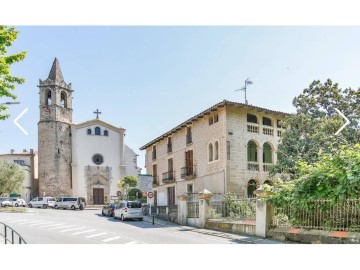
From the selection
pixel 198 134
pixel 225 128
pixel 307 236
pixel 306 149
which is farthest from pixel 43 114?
pixel 307 236

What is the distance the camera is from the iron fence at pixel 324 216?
10.6m

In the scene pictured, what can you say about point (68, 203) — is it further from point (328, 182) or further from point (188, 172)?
point (328, 182)

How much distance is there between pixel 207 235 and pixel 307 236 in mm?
4453

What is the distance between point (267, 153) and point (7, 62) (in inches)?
673

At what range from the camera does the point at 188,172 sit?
86.1ft

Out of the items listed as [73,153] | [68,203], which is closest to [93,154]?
[73,153]

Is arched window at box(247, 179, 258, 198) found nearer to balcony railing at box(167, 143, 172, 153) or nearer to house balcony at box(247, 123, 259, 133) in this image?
house balcony at box(247, 123, 259, 133)

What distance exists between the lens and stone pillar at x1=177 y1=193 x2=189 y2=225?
64.3 feet

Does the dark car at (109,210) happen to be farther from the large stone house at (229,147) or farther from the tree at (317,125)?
the tree at (317,125)

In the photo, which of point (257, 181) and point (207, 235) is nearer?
point (207, 235)

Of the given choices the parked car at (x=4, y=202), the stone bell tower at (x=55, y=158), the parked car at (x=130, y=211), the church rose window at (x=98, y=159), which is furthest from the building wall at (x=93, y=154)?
the parked car at (x=130, y=211)

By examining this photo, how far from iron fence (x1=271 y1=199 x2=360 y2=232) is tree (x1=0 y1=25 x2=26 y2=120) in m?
8.79

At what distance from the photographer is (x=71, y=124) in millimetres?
30656
